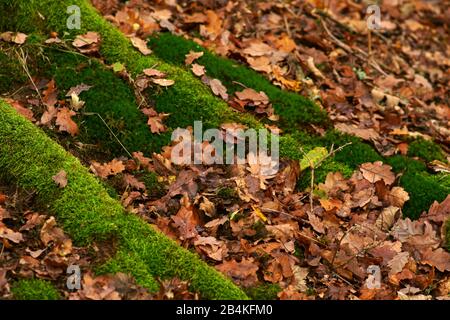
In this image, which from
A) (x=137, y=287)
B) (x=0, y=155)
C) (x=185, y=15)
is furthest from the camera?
(x=185, y=15)

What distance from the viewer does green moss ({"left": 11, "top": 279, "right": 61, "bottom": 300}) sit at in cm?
423

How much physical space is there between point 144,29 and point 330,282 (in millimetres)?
3180

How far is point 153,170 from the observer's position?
217 inches

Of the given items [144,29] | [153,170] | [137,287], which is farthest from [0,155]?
[144,29]

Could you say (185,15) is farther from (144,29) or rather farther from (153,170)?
(153,170)

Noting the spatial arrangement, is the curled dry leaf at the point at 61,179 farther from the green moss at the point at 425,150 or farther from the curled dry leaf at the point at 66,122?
the green moss at the point at 425,150

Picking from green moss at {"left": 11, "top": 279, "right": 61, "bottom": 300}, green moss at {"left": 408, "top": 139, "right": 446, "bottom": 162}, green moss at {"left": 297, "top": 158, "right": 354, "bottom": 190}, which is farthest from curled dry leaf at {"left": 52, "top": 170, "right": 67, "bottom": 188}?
green moss at {"left": 408, "top": 139, "right": 446, "bottom": 162}

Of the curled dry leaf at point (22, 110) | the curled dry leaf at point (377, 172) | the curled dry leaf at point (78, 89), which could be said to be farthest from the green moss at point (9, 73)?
the curled dry leaf at point (377, 172)

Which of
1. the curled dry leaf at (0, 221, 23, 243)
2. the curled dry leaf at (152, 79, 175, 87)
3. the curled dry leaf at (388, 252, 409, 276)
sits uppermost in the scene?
the curled dry leaf at (152, 79, 175, 87)

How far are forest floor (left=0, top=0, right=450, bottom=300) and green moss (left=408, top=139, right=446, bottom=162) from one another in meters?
0.01

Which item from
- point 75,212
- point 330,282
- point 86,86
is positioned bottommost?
point 330,282

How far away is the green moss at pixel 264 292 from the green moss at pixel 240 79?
6.22 ft

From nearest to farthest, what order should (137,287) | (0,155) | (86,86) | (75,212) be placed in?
(137,287)
(75,212)
(0,155)
(86,86)

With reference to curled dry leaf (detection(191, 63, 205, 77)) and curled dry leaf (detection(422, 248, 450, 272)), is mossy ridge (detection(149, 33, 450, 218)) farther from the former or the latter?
curled dry leaf (detection(422, 248, 450, 272))
